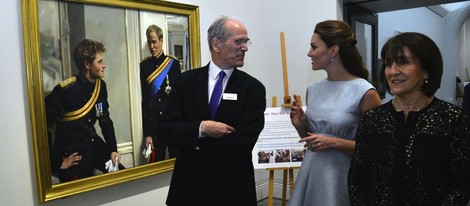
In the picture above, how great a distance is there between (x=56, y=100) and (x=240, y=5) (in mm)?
2133

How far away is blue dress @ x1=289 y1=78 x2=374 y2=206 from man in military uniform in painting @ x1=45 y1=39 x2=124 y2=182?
4.60 feet

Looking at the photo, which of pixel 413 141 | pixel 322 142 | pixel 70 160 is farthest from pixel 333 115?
pixel 70 160

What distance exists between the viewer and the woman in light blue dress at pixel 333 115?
178 cm

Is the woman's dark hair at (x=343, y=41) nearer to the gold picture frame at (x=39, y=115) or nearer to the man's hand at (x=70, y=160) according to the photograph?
the gold picture frame at (x=39, y=115)

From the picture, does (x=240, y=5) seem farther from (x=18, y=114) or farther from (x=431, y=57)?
(x=431, y=57)

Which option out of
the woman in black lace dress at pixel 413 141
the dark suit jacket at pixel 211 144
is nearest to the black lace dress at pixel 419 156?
the woman in black lace dress at pixel 413 141

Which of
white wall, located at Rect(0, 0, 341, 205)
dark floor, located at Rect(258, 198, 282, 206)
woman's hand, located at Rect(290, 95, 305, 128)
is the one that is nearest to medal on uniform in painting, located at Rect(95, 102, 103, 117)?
white wall, located at Rect(0, 0, 341, 205)

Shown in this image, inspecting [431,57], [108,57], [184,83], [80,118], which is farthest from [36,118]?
[431,57]

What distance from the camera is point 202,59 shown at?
3395mm

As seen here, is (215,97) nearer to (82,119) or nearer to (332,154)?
(332,154)

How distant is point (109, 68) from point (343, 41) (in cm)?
161

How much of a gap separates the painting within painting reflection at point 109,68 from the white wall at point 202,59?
0.15 m

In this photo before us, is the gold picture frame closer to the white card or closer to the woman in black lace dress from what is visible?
the white card

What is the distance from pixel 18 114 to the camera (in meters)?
2.22
